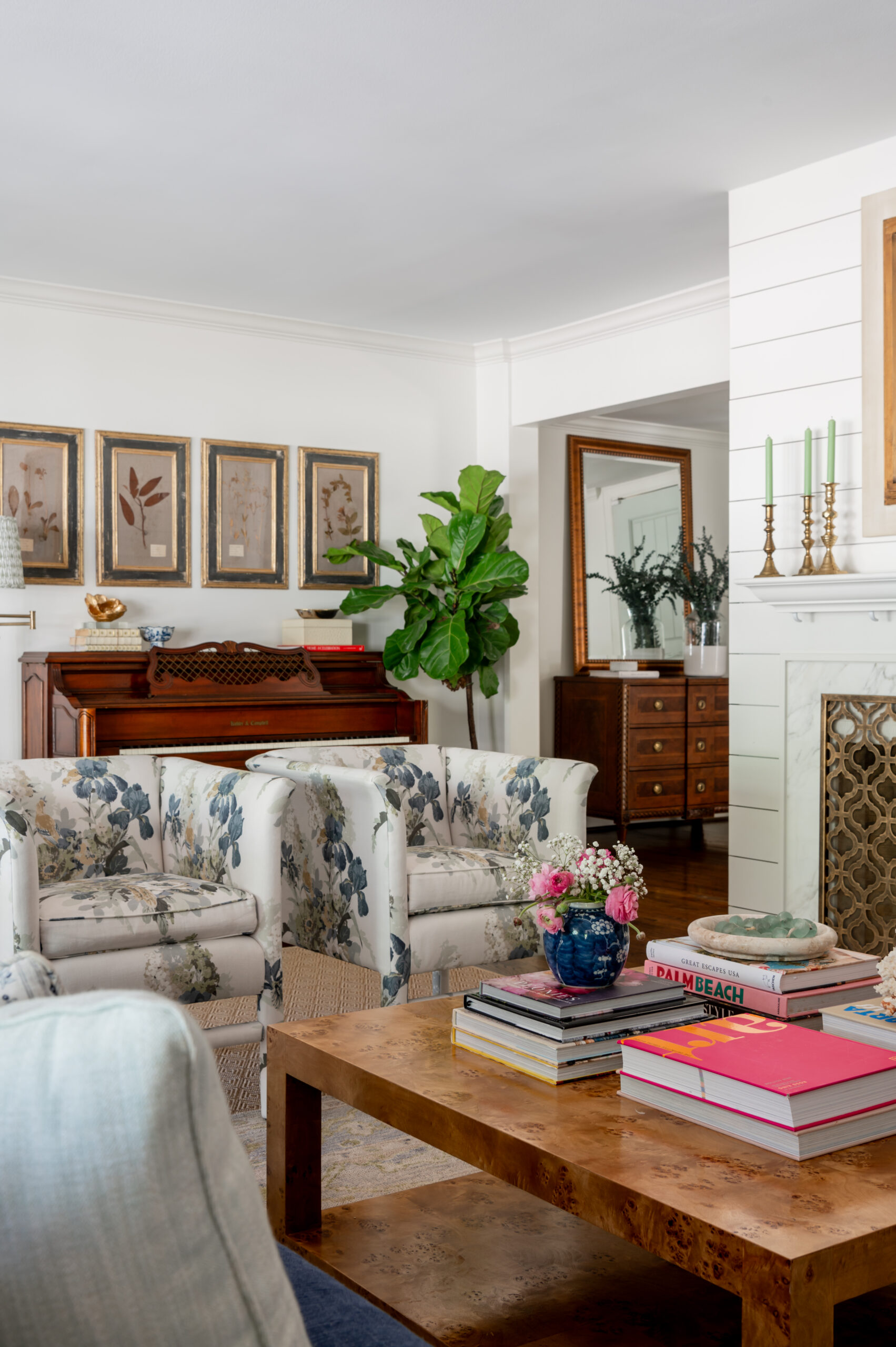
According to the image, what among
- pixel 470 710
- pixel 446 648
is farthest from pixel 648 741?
pixel 446 648

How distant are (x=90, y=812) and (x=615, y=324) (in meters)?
3.58

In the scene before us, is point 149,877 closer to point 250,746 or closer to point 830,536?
point 250,746

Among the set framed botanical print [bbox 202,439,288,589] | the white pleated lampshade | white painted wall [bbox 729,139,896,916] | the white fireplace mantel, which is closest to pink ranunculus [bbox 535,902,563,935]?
the white fireplace mantel

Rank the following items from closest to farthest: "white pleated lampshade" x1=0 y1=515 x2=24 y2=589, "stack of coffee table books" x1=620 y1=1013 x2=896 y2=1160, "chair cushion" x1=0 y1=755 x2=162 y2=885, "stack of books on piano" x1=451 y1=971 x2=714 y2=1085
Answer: "stack of coffee table books" x1=620 y1=1013 x2=896 y2=1160, "stack of books on piano" x1=451 y1=971 x2=714 y2=1085, "chair cushion" x1=0 y1=755 x2=162 y2=885, "white pleated lampshade" x1=0 y1=515 x2=24 y2=589

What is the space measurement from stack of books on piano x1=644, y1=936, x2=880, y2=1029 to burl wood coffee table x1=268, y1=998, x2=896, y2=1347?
33 centimetres

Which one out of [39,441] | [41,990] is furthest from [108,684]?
[41,990]

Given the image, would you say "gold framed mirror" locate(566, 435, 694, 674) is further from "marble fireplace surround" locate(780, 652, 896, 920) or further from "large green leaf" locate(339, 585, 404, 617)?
"marble fireplace surround" locate(780, 652, 896, 920)

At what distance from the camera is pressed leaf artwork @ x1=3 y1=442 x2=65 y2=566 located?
5203mm

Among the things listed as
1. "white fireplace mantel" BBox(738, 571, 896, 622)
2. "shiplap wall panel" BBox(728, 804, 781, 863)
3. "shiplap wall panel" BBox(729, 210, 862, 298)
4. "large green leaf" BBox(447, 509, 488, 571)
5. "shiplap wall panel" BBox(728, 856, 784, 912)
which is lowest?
"shiplap wall panel" BBox(728, 856, 784, 912)

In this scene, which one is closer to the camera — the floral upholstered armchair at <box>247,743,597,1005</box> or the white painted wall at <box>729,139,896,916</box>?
the floral upholstered armchair at <box>247,743,597,1005</box>

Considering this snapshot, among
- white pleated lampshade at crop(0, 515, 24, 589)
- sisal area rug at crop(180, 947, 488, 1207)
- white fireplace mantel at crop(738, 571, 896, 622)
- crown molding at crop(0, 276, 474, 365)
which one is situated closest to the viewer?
sisal area rug at crop(180, 947, 488, 1207)

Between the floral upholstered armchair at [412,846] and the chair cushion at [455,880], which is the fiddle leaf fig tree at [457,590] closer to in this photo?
the floral upholstered armchair at [412,846]

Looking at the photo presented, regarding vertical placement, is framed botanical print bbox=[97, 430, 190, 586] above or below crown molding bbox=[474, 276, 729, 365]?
below

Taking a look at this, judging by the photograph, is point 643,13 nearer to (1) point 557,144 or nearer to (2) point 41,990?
(1) point 557,144
